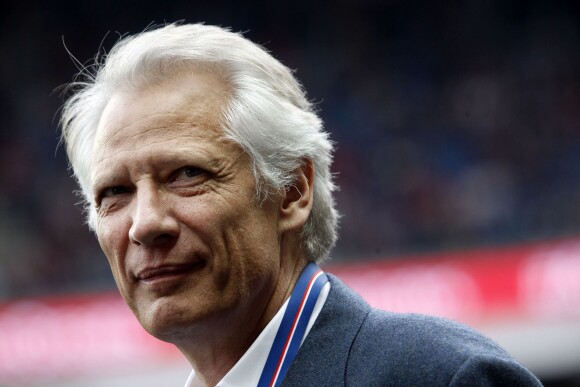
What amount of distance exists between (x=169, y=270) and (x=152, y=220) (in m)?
0.10

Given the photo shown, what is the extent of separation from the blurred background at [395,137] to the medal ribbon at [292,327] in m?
5.39

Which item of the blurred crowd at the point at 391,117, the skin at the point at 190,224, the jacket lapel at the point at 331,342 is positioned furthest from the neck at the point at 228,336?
the blurred crowd at the point at 391,117

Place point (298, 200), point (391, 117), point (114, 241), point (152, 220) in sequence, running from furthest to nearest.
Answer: point (391, 117)
point (298, 200)
point (114, 241)
point (152, 220)

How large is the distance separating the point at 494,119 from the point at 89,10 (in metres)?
5.10

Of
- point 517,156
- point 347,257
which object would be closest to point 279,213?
point 347,257

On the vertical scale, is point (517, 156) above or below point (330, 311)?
below

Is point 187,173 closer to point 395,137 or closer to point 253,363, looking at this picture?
point 253,363

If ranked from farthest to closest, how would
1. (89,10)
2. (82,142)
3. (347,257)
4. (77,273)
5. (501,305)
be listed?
(89,10), (77,273), (347,257), (501,305), (82,142)

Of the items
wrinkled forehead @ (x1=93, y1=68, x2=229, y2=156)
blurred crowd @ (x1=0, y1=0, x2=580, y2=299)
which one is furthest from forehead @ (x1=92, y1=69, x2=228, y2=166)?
blurred crowd @ (x1=0, y1=0, x2=580, y2=299)

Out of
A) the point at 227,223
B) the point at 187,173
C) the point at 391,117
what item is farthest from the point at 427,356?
the point at 391,117

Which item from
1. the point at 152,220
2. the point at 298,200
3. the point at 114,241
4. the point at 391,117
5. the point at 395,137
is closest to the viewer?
→ the point at 152,220

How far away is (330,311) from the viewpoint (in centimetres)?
196

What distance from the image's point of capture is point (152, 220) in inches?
73.9

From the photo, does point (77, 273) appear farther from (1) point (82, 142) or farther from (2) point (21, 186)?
(1) point (82, 142)
